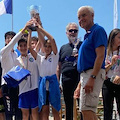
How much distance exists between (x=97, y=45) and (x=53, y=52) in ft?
4.26

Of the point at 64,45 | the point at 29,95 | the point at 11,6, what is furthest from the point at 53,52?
the point at 11,6

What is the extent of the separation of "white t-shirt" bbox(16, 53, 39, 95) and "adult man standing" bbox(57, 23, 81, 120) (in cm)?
52

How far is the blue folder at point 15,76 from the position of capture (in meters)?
3.55

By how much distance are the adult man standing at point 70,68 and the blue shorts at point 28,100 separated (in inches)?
22.1

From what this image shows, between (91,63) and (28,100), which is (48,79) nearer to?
(28,100)

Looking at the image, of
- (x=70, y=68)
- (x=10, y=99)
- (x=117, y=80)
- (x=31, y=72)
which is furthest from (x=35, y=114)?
(x=117, y=80)

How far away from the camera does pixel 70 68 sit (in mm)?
3932

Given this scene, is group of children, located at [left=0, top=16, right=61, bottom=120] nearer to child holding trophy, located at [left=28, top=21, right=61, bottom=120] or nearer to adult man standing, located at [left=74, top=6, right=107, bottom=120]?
child holding trophy, located at [left=28, top=21, right=61, bottom=120]

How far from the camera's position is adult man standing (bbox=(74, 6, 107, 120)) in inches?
103

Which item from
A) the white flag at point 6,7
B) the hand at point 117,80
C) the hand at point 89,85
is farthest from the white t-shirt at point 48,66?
the white flag at point 6,7

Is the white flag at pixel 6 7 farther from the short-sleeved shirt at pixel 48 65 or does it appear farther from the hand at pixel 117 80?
the hand at pixel 117 80

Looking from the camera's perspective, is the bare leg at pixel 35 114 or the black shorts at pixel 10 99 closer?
the bare leg at pixel 35 114

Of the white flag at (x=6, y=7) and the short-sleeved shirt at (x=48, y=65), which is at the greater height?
the white flag at (x=6, y=7)

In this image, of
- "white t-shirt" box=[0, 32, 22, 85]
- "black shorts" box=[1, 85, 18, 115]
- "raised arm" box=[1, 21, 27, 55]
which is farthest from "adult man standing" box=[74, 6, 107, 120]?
"black shorts" box=[1, 85, 18, 115]
